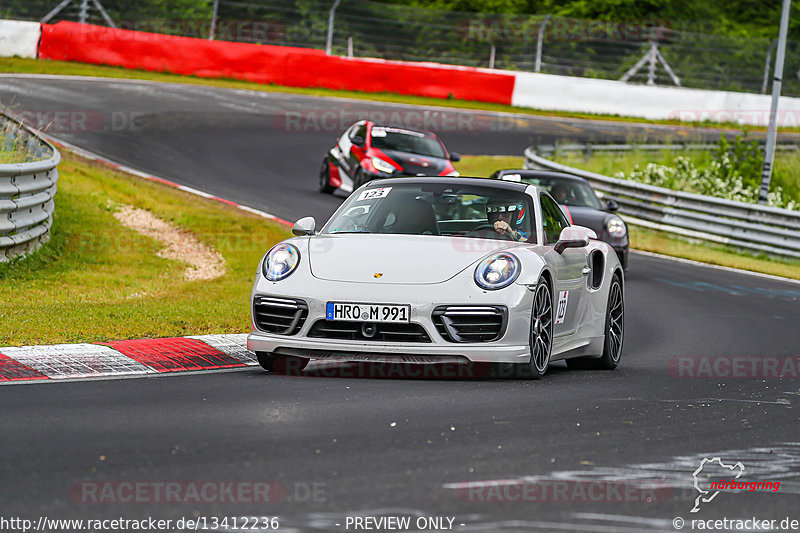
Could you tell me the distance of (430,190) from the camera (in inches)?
353

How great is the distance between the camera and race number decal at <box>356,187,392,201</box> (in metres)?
9.02

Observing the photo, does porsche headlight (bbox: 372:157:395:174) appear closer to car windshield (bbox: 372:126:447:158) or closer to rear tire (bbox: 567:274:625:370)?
car windshield (bbox: 372:126:447:158)

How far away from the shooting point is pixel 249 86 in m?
37.4

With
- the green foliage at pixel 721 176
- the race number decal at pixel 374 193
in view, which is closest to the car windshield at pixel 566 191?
the race number decal at pixel 374 193

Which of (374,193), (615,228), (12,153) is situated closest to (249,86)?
(615,228)

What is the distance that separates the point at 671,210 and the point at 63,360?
1862cm

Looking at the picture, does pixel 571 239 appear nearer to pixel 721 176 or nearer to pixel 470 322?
pixel 470 322

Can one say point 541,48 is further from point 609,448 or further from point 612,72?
point 609,448

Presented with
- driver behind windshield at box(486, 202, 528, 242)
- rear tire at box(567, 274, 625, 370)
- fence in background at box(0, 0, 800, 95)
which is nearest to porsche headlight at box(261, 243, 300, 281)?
driver behind windshield at box(486, 202, 528, 242)

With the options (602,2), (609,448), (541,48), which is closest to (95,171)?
(609,448)

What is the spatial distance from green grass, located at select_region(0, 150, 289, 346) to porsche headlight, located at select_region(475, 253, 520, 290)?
283 cm

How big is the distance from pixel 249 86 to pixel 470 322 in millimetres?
30663

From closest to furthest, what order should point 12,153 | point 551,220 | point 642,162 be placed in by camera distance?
point 551,220 → point 12,153 → point 642,162

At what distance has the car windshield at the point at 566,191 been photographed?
57.8ft
